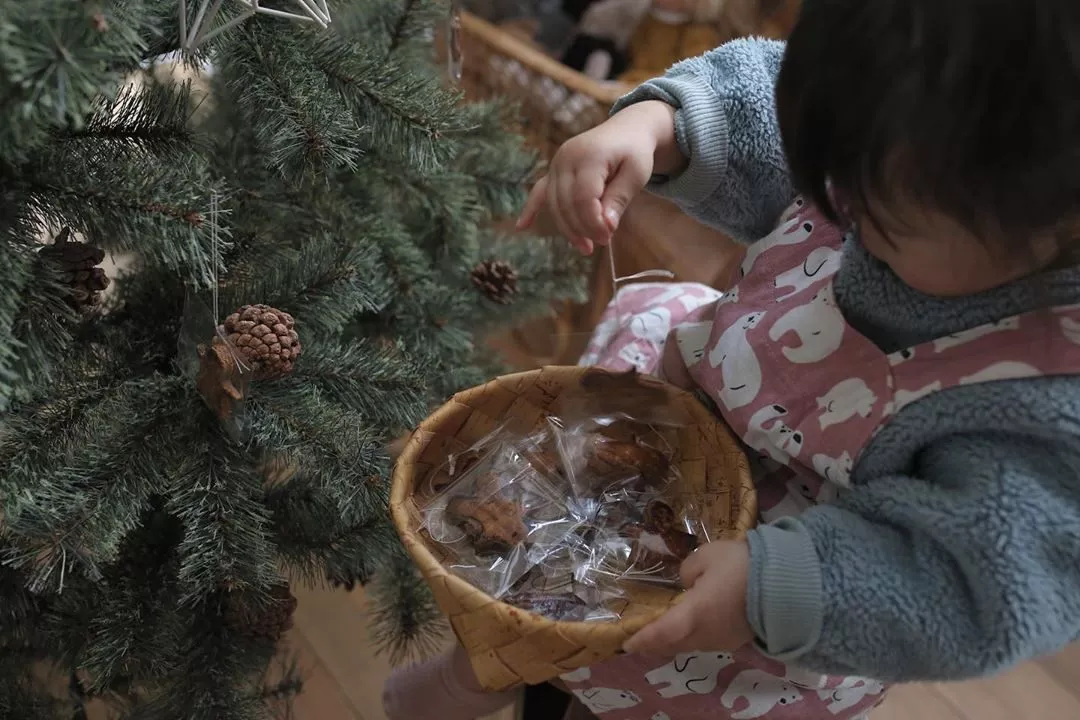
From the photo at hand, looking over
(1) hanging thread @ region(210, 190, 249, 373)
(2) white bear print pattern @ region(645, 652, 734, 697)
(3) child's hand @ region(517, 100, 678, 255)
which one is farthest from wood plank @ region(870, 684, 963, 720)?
(1) hanging thread @ region(210, 190, 249, 373)

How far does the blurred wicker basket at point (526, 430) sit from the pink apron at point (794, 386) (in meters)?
0.04

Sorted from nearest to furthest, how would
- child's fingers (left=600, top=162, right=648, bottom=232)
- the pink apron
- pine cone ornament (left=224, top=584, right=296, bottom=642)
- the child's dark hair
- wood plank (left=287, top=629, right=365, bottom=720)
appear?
the child's dark hair < the pink apron < child's fingers (left=600, top=162, right=648, bottom=232) < pine cone ornament (left=224, top=584, right=296, bottom=642) < wood plank (left=287, top=629, right=365, bottom=720)

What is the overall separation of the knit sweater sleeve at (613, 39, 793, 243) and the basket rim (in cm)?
16

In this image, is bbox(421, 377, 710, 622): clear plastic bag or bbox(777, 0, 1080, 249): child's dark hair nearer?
bbox(777, 0, 1080, 249): child's dark hair

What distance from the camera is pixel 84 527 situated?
61cm

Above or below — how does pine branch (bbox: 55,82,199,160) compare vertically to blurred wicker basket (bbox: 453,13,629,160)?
above

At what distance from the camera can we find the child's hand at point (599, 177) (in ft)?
2.10

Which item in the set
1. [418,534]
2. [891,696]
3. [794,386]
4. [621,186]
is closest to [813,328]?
[794,386]

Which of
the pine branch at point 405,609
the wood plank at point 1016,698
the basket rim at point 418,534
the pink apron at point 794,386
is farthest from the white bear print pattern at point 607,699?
the wood plank at point 1016,698

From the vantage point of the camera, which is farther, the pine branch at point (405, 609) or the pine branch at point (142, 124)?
the pine branch at point (405, 609)

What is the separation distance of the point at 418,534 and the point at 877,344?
0.33 metres

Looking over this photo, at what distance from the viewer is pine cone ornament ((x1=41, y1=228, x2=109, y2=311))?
0.62 m

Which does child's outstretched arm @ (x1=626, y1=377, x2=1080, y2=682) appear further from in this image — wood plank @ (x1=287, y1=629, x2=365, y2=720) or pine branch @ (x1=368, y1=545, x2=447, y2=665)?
wood plank @ (x1=287, y1=629, x2=365, y2=720)

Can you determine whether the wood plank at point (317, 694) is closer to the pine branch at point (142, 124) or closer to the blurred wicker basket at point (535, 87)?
the pine branch at point (142, 124)
